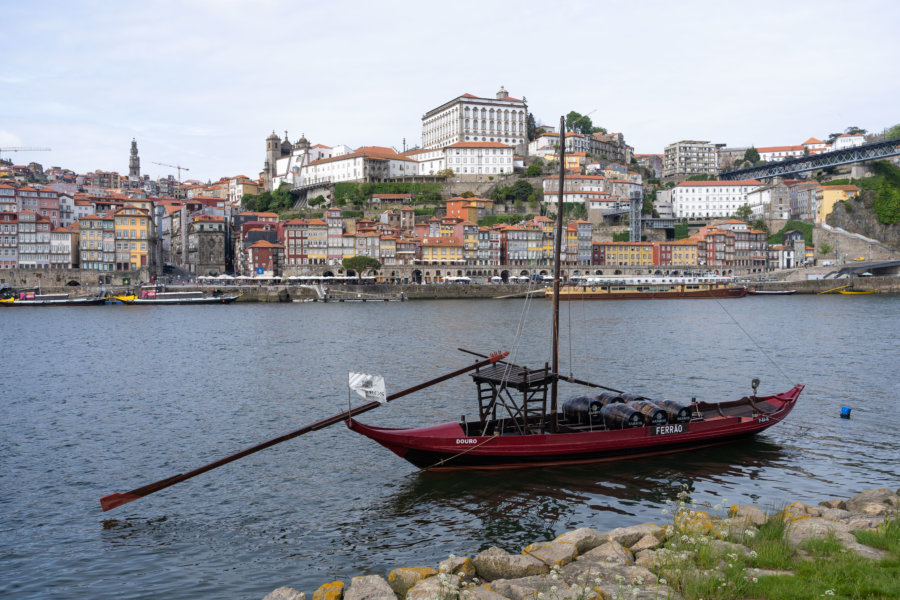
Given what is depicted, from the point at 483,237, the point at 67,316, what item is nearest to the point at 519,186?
the point at 483,237

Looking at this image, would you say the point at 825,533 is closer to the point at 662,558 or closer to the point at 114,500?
the point at 662,558

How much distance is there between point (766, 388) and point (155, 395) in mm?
23148

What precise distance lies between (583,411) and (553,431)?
1.20m

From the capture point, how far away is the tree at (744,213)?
390 feet

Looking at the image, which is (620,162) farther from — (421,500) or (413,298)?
(421,500)

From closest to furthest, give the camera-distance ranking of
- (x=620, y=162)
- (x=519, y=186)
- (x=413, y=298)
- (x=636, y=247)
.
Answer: (x=413, y=298) → (x=636, y=247) → (x=519, y=186) → (x=620, y=162)

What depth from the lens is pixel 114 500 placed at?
1262cm

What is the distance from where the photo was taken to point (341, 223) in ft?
314

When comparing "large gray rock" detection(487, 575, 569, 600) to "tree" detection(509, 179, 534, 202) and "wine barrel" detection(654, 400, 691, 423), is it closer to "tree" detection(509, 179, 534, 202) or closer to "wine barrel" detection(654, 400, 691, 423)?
"wine barrel" detection(654, 400, 691, 423)

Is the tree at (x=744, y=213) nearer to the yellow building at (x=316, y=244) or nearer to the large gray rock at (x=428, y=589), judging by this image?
the yellow building at (x=316, y=244)

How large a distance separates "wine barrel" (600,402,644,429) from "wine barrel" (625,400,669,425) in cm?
14

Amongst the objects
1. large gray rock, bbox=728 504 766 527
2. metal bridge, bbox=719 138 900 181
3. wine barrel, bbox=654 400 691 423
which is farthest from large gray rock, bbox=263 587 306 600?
metal bridge, bbox=719 138 900 181

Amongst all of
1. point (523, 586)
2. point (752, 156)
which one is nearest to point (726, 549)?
point (523, 586)

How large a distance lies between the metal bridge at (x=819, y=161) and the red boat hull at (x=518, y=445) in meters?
116
